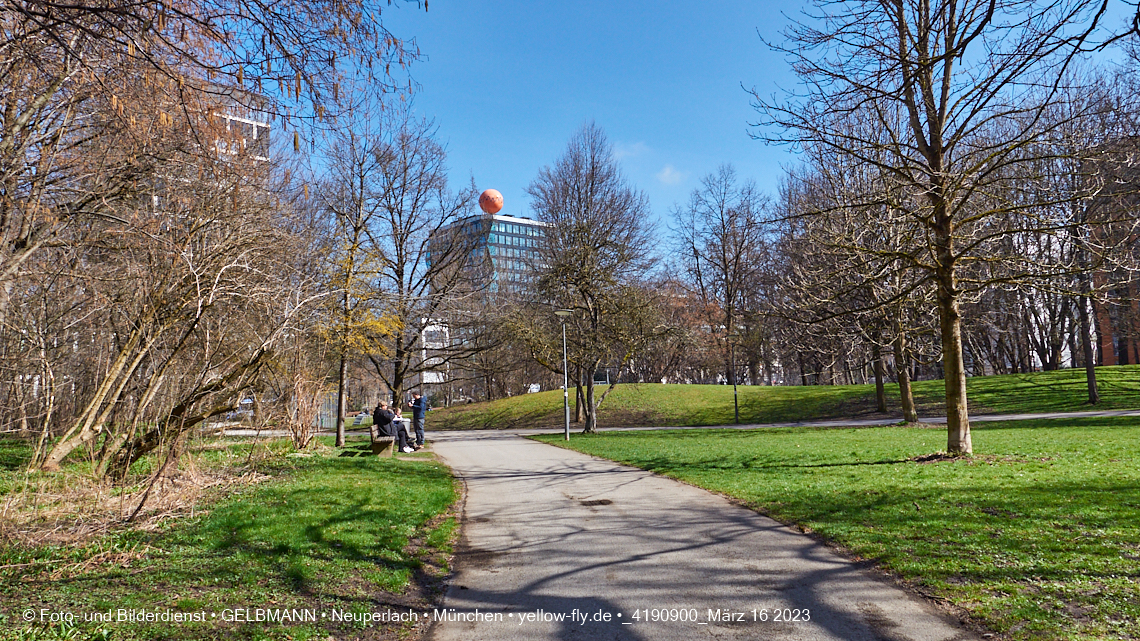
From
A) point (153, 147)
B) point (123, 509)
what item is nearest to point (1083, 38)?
point (123, 509)

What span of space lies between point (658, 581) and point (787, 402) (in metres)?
31.0

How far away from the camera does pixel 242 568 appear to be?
576cm

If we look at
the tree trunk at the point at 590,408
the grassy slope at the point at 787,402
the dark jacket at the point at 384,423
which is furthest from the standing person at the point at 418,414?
the grassy slope at the point at 787,402

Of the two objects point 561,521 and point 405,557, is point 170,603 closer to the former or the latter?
point 405,557

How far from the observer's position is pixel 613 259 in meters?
26.1

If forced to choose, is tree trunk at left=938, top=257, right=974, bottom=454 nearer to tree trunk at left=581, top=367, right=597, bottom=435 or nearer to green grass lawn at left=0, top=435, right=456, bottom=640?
green grass lawn at left=0, top=435, right=456, bottom=640

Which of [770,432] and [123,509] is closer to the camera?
[123,509]

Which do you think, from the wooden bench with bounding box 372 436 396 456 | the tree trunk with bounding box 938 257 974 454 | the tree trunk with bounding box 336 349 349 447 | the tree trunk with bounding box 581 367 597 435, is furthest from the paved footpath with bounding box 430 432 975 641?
the tree trunk with bounding box 581 367 597 435

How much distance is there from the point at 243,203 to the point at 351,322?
27.4ft

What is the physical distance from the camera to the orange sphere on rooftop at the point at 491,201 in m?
24.5

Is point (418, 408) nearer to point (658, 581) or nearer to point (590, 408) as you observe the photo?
point (590, 408)

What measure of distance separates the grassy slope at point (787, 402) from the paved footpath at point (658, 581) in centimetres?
2401

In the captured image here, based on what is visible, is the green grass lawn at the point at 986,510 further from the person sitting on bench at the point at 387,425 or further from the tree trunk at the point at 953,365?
the person sitting on bench at the point at 387,425

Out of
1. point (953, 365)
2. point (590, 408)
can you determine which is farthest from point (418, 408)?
point (953, 365)
